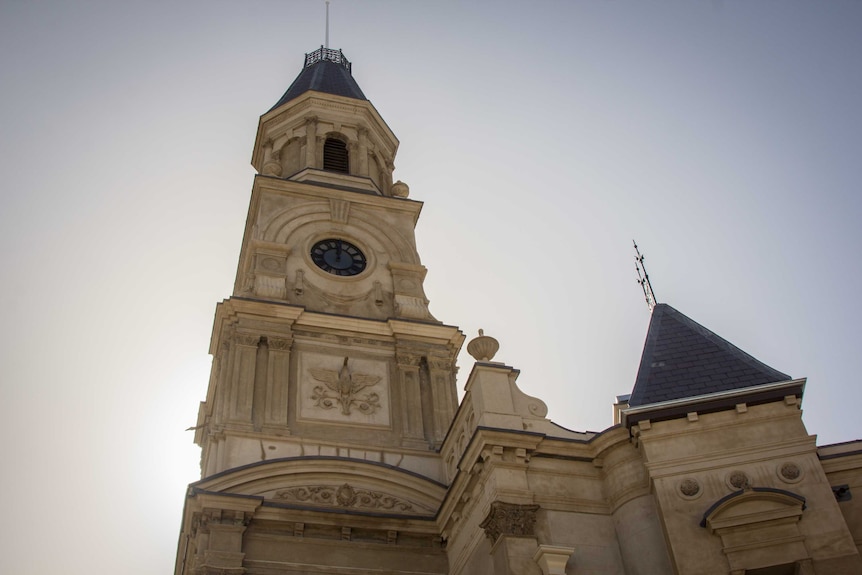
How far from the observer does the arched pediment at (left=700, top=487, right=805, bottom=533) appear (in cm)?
1620

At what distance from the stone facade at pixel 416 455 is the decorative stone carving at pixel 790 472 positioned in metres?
0.03

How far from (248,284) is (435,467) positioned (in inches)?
316

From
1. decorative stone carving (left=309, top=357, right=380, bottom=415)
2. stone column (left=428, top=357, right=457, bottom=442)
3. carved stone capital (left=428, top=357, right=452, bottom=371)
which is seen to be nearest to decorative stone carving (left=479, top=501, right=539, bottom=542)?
stone column (left=428, top=357, right=457, bottom=442)

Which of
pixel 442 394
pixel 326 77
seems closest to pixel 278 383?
pixel 442 394

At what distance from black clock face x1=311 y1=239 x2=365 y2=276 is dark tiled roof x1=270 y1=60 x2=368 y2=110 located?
830 centimetres

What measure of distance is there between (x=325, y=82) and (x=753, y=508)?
26.6 metres

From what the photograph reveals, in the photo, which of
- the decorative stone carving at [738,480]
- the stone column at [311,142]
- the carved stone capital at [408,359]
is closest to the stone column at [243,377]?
the carved stone capital at [408,359]

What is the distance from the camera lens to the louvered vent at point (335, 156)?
3422cm

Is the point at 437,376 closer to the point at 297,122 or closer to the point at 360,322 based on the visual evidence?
the point at 360,322

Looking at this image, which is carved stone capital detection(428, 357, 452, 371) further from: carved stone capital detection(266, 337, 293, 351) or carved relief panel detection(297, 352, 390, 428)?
carved stone capital detection(266, 337, 293, 351)

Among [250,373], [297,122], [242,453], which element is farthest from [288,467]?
[297,122]

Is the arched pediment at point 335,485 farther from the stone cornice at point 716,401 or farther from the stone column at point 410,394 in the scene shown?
the stone cornice at point 716,401

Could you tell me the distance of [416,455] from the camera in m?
24.2

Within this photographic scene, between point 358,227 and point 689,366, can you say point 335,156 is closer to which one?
point 358,227
